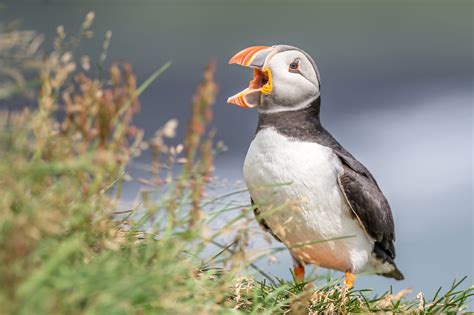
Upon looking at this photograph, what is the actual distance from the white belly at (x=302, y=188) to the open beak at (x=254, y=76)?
0.28 metres

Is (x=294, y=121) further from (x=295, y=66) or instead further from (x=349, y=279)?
(x=349, y=279)

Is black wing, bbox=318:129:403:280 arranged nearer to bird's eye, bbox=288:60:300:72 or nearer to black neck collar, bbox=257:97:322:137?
black neck collar, bbox=257:97:322:137

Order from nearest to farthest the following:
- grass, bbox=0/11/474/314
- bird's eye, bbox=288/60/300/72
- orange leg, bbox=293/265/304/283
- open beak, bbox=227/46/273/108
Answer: grass, bbox=0/11/474/314 < open beak, bbox=227/46/273/108 < bird's eye, bbox=288/60/300/72 < orange leg, bbox=293/265/304/283

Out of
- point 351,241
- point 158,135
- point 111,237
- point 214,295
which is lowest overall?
point 351,241

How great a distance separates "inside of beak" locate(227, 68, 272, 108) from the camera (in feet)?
18.0

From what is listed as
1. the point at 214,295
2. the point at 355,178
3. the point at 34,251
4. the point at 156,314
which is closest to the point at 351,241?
the point at 355,178

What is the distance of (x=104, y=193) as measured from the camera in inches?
138

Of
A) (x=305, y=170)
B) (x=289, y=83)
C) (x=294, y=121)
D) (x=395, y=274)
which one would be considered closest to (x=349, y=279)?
(x=395, y=274)

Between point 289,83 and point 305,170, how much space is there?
28.8 inches

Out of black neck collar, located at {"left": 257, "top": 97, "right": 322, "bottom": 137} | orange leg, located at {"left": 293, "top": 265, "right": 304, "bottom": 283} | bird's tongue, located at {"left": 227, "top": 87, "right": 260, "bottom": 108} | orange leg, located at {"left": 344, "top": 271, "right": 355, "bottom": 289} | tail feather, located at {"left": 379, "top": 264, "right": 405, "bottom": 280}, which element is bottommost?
tail feather, located at {"left": 379, "top": 264, "right": 405, "bottom": 280}

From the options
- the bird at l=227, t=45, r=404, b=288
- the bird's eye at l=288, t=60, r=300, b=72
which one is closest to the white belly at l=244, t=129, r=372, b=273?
the bird at l=227, t=45, r=404, b=288

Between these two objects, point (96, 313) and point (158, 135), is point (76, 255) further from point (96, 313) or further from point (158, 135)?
point (158, 135)

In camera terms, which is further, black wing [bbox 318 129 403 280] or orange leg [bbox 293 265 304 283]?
orange leg [bbox 293 265 304 283]

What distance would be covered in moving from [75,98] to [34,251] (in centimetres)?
76
